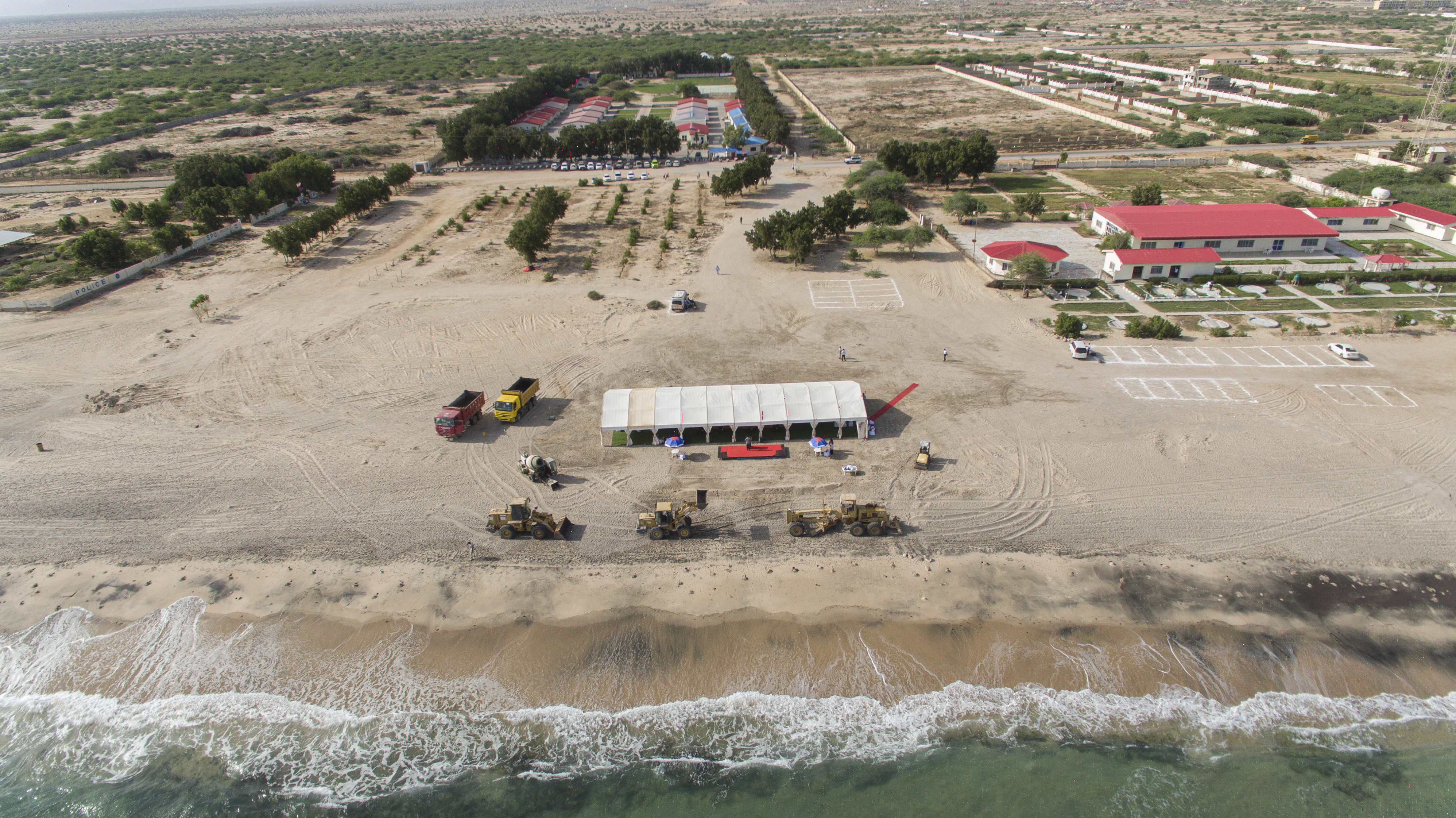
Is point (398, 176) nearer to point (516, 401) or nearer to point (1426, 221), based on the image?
point (516, 401)

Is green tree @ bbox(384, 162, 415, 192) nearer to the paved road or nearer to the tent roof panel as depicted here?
the paved road

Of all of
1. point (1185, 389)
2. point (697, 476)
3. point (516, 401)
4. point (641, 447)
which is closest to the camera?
point (697, 476)

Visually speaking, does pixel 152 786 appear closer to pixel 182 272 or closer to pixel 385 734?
pixel 385 734

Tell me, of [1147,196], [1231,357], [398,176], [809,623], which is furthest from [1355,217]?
[398,176]

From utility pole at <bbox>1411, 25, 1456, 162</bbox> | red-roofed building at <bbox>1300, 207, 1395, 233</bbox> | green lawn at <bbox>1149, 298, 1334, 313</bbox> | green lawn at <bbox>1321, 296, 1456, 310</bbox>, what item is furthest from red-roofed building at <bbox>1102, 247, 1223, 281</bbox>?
utility pole at <bbox>1411, 25, 1456, 162</bbox>

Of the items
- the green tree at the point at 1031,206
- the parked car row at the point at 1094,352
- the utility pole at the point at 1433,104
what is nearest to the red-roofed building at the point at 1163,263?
the parked car row at the point at 1094,352

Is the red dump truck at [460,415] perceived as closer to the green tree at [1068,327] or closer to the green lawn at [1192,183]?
the green tree at [1068,327]
